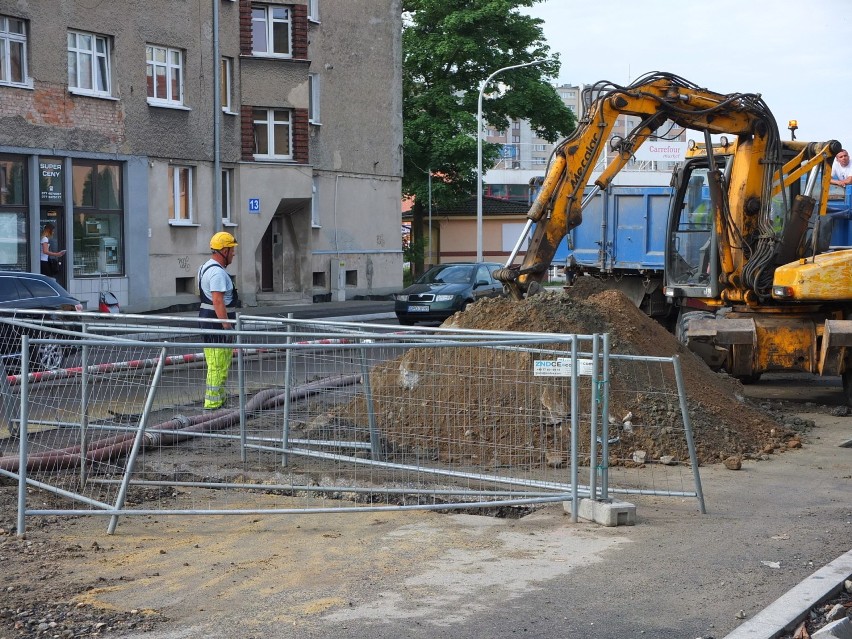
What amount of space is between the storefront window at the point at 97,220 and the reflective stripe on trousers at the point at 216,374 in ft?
70.2

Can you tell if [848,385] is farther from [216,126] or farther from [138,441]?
[216,126]

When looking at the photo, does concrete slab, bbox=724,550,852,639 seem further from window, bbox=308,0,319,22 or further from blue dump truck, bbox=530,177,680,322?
window, bbox=308,0,319,22

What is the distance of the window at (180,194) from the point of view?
3164 cm

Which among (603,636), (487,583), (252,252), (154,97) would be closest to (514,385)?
(487,583)

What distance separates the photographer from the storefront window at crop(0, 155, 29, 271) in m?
26.6

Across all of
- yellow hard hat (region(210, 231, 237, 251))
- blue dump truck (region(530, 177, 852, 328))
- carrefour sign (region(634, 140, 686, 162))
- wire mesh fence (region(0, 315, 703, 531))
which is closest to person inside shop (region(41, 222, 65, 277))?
blue dump truck (region(530, 177, 852, 328))

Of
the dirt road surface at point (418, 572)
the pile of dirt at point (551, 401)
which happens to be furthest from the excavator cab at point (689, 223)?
the dirt road surface at point (418, 572)

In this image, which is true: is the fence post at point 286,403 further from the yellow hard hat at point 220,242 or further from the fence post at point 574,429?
the yellow hard hat at point 220,242

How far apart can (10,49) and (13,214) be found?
3.85 m

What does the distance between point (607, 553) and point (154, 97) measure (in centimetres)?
2647

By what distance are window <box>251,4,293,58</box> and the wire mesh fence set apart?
27953 millimetres

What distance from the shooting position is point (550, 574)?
6332 millimetres

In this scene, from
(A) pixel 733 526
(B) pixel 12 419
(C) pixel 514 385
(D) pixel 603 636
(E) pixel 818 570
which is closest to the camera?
(D) pixel 603 636

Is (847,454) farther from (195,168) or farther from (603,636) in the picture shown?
(195,168)
